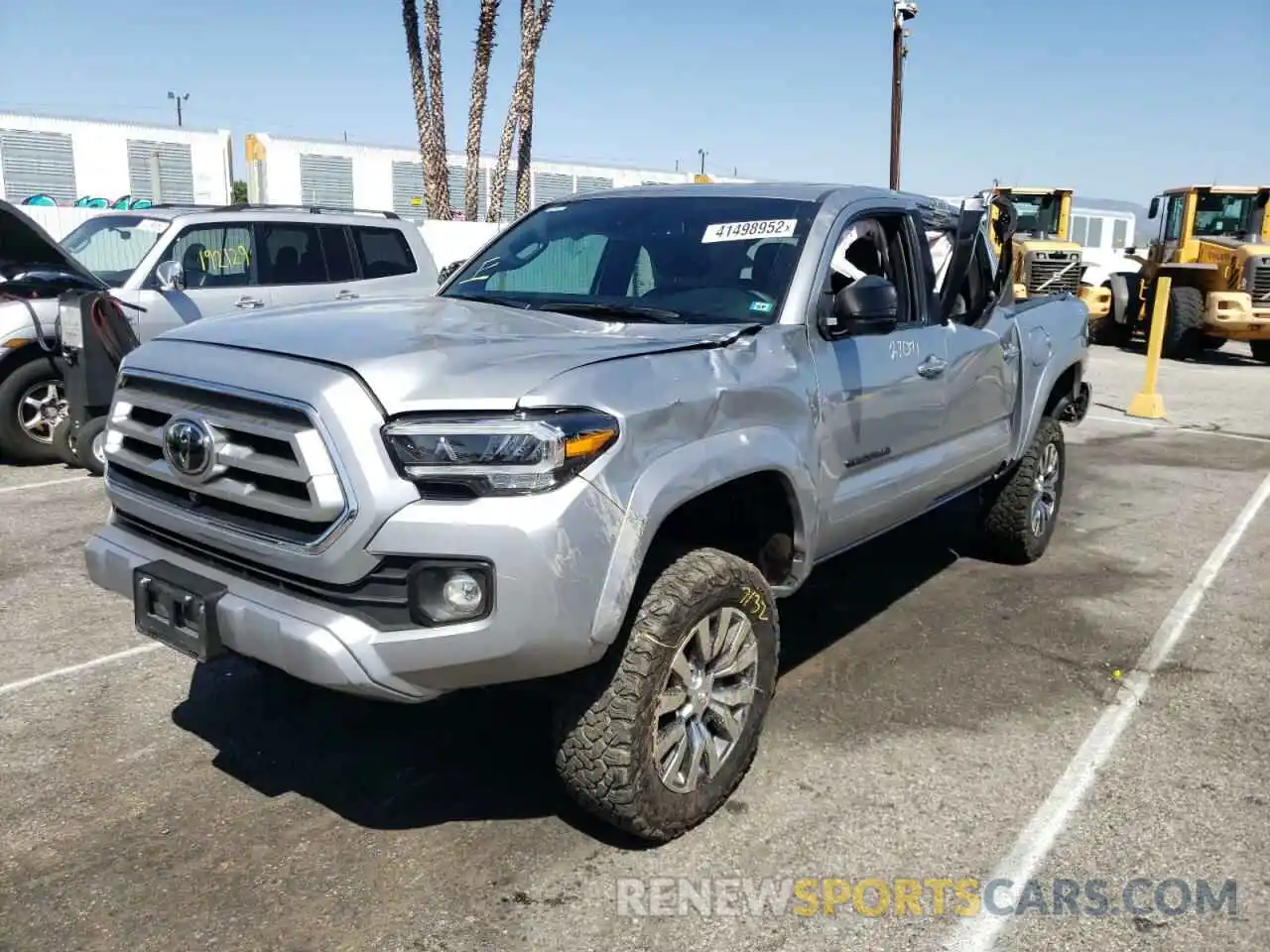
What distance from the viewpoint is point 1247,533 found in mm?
6965

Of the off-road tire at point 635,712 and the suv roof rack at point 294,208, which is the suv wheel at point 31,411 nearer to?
the suv roof rack at point 294,208

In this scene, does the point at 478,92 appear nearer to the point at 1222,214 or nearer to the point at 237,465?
the point at 1222,214

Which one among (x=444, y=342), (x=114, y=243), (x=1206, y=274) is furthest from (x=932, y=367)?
(x=1206, y=274)

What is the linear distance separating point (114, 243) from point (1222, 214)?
18126mm

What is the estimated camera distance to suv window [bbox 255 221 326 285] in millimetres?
8719

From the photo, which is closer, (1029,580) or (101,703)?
(101,703)

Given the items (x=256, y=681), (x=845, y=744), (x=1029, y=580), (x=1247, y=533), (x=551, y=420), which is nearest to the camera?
(x=551, y=420)

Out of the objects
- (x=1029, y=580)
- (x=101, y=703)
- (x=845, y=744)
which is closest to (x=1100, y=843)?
(x=845, y=744)

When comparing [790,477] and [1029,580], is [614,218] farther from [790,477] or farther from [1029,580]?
[1029,580]

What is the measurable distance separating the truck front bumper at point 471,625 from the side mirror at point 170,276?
5877 millimetres

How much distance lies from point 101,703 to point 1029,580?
4.44m

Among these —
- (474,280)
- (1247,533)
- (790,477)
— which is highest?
(474,280)

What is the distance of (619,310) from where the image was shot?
12.3ft

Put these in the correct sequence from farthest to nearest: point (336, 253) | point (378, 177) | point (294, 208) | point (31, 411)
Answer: point (378, 177) < point (336, 253) < point (294, 208) < point (31, 411)
